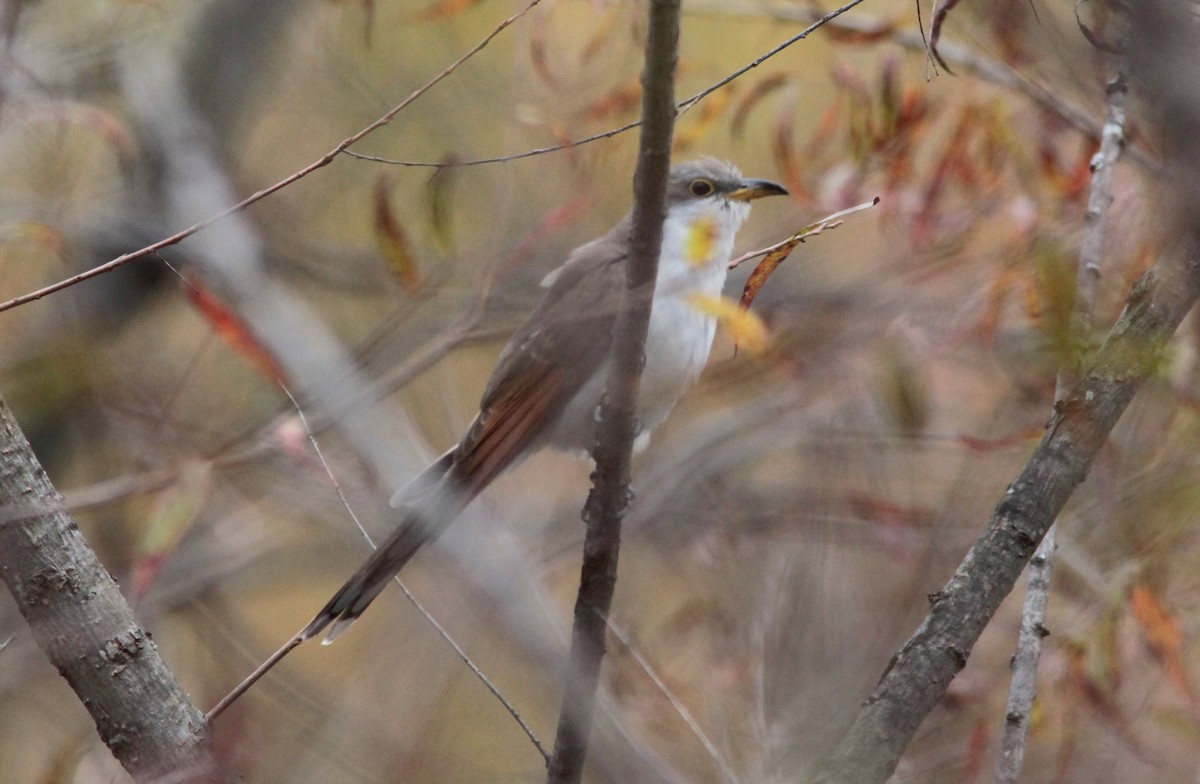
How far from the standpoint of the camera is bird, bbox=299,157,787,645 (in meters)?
3.45

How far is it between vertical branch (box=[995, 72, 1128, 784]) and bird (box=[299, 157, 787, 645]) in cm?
103

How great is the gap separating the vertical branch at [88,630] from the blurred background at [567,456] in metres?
0.42

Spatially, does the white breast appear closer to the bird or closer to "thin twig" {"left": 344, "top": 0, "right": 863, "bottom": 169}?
the bird

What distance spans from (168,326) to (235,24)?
1.64 metres

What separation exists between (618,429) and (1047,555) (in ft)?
3.18

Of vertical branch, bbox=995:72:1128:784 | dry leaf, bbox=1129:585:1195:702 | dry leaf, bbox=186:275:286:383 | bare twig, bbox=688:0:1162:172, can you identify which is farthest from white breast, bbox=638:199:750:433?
dry leaf, bbox=1129:585:1195:702

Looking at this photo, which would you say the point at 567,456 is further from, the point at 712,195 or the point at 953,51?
the point at 953,51

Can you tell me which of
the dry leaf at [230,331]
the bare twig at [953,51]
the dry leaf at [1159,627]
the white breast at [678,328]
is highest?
the bare twig at [953,51]

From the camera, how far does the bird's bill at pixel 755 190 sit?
4.01m

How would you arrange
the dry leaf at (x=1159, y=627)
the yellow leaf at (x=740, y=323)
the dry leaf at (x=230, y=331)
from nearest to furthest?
the yellow leaf at (x=740, y=323)
the dry leaf at (x=230, y=331)
the dry leaf at (x=1159, y=627)

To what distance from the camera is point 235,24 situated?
6.47 meters

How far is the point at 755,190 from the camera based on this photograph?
402 cm

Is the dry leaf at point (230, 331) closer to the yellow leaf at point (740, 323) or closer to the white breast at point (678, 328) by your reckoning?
the yellow leaf at point (740, 323)

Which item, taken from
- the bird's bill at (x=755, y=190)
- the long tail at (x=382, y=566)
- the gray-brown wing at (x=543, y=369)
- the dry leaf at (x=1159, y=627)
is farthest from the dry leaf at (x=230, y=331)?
the dry leaf at (x=1159, y=627)
